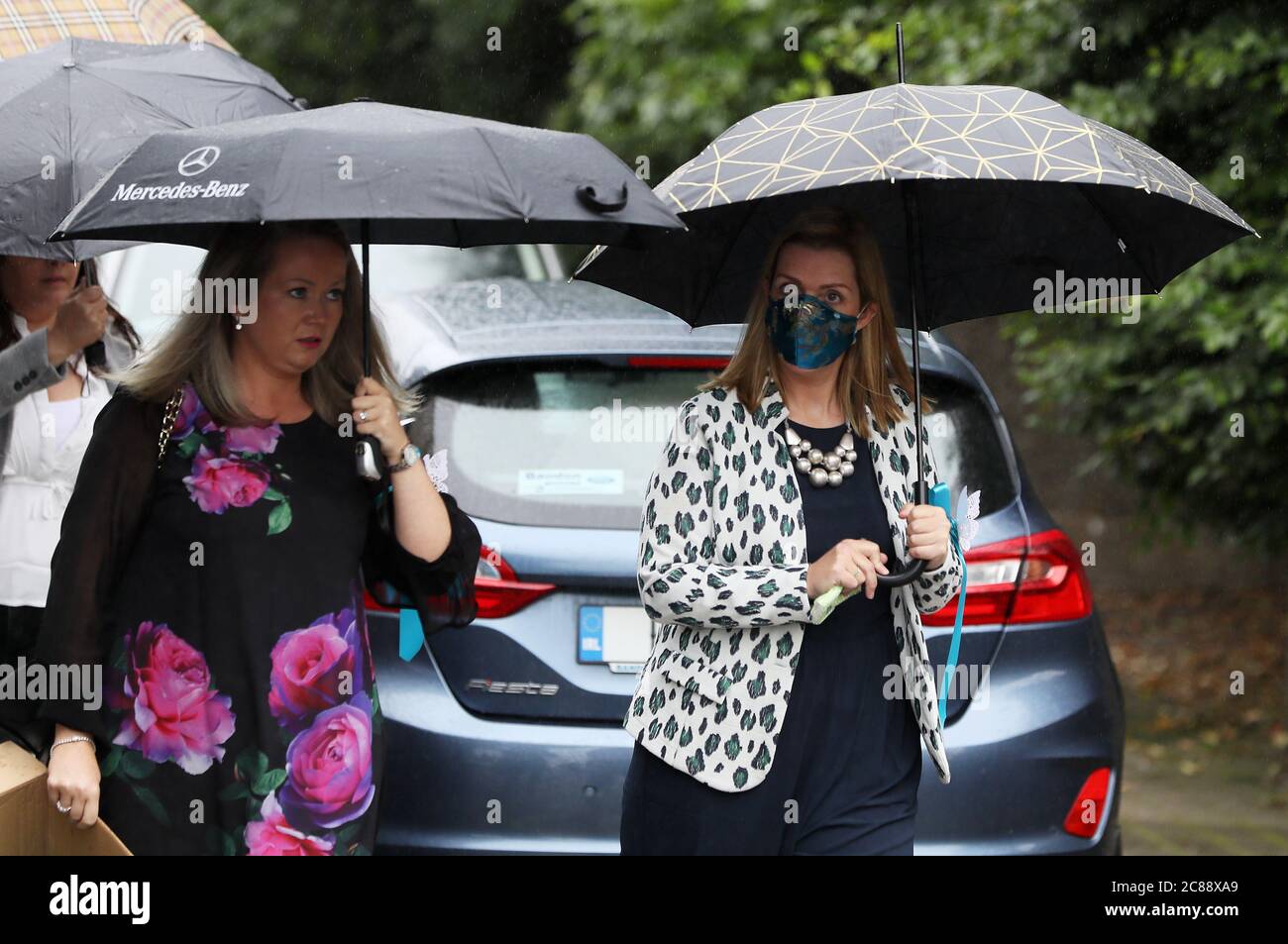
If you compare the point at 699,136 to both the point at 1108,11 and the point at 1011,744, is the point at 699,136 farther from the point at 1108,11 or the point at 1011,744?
the point at 1011,744

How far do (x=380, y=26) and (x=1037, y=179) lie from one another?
12418 mm

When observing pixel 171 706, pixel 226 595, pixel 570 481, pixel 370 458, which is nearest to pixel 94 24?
pixel 570 481

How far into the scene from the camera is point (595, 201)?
9.84ft

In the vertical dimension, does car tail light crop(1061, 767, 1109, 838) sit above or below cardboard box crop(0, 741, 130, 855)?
below

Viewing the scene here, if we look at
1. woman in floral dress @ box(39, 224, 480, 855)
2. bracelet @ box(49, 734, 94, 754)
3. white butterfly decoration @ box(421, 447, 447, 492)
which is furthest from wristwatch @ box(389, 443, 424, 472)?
bracelet @ box(49, 734, 94, 754)

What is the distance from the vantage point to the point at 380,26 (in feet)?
48.4

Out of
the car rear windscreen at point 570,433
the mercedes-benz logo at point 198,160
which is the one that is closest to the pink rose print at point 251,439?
the mercedes-benz logo at point 198,160

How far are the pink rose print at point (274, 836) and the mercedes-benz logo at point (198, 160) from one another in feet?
3.80

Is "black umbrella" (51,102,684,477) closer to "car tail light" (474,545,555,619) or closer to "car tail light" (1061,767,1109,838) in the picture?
"car tail light" (474,545,555,619)

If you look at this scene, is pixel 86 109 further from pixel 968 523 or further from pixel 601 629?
pixel 968 523

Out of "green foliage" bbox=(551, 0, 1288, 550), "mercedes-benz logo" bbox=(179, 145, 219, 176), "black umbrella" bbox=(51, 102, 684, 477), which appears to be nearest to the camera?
"black umbrella" bbox=(51, 102, 684, 477)

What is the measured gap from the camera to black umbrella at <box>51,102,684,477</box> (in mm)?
2855

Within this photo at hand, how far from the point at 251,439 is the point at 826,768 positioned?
1252 millimetres

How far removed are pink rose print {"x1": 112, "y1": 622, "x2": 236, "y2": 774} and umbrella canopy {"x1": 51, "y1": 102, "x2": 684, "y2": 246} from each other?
2.52 ft
